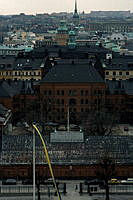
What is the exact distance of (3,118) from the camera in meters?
82.7

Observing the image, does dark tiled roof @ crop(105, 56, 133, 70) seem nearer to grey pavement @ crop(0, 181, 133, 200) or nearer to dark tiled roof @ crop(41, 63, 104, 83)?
dark tiled roof @ crop(41, 63, 104, 83)

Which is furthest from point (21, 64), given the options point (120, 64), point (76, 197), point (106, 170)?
point (106, 170)

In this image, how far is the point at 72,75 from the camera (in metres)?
96.2

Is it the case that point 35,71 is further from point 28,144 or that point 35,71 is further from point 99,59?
point 28,144

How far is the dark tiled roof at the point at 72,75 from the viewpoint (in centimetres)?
9594

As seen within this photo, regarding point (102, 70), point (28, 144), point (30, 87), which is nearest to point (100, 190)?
point (28, 144)

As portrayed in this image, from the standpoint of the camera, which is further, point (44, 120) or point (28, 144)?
point (44, 120)

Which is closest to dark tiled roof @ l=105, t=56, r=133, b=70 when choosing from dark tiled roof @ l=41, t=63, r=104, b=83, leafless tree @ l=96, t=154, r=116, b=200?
dark tiled roof @ l=41, t=63, r=104, b=83

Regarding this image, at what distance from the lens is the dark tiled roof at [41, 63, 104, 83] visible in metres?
95.9

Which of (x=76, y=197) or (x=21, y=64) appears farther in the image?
(x=21, y=64)

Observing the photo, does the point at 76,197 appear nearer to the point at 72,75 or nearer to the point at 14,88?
the point at 72,75

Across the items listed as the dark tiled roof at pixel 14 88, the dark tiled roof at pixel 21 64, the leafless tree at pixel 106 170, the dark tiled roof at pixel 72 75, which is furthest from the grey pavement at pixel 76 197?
the dark tiled roof at pixel 21 64

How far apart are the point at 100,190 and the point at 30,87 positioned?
4517 cm

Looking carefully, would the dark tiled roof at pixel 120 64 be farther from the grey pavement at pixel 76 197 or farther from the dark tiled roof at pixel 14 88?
the grey pavement at pixel 76 197
